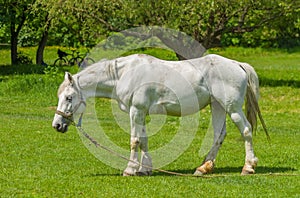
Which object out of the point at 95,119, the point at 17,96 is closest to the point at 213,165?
the point at 95,119

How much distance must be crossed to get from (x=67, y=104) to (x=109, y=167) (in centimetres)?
160

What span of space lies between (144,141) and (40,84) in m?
13.7

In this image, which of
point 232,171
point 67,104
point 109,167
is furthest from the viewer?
point 109,167

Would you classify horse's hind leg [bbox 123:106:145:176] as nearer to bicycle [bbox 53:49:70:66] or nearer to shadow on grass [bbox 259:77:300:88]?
shadow on grass [bbox 259:77:300:88]

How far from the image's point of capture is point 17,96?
23.4m

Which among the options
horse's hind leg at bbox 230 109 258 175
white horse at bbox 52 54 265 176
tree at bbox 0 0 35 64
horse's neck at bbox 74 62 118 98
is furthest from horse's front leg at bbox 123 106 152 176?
tree at bbox 0 0 35 64

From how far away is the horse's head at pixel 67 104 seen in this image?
35.3 ft

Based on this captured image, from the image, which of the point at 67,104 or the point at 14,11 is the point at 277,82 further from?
the point at 67,104

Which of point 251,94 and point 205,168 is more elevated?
point 251,94

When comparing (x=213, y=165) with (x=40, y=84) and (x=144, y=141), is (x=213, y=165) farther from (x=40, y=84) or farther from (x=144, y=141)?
(x=40, y=84)

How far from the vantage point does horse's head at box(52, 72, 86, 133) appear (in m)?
10.8

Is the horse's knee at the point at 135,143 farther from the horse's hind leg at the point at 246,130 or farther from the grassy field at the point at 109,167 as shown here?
the horse's hind leg at the point at 246,130

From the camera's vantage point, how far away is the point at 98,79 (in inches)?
432

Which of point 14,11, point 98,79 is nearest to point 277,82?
point 14,11
